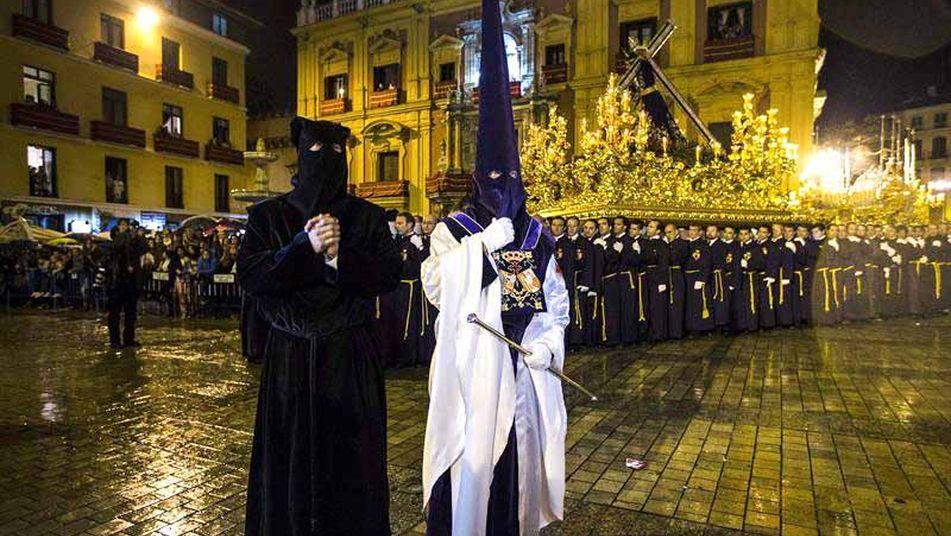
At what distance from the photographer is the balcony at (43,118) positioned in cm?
2512

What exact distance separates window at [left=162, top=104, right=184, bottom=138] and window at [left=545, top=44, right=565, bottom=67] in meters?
20.8

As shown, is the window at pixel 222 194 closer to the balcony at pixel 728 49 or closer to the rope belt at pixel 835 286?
the balcony at pixel 728 49

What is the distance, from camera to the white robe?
301 centimetres

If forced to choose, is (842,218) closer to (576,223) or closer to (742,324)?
(742,324)

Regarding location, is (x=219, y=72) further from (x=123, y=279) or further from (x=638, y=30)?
(x=123, y=279)

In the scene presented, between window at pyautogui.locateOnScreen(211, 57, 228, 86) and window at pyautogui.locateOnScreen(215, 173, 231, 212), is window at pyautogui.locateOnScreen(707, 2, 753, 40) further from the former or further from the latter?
window at pyautogui.locateOnScreen(215, 173, 231, 212)

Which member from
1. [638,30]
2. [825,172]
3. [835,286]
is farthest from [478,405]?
[638,30]

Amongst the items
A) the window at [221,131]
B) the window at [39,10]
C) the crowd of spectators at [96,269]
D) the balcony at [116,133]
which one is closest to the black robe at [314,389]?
the crowd of spectators at [96,269]

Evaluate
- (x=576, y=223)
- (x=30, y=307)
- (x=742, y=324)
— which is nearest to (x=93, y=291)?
(x=30, y=307)

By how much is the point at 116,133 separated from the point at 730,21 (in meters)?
29.5

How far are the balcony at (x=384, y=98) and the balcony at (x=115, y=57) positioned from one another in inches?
481

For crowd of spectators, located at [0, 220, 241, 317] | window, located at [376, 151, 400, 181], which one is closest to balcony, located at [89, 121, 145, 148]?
crowd of spectators, located at [0, 220, 241, 317]

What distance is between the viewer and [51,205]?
26.7 m

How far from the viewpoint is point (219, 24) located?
121 ft
